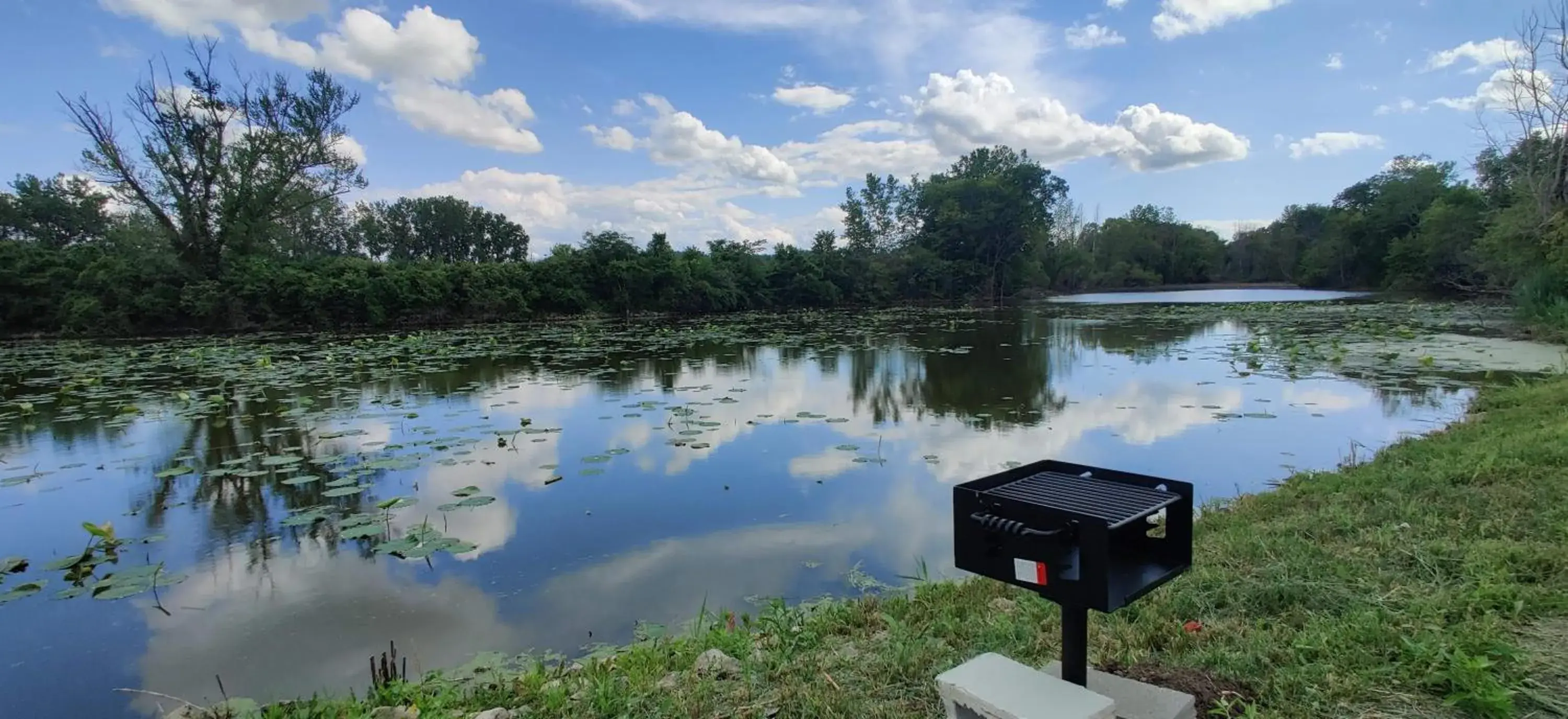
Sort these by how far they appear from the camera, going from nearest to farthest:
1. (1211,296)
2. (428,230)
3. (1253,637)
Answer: (1253,637), (1211,296), (428,230)

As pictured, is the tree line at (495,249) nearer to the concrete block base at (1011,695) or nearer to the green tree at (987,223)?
the green tree at (987,223)

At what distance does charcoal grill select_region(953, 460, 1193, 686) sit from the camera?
1366 millimetres

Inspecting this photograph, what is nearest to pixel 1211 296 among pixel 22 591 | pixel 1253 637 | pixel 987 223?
pixel 987 223

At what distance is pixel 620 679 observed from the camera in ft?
7.47

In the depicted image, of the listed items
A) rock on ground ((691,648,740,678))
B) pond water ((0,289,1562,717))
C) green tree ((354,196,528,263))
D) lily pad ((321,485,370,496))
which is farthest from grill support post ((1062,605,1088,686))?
green tree ((354,196,528,263))

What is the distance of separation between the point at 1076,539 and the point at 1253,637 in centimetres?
118

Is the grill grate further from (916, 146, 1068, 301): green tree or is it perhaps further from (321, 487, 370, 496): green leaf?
(916, 146, 1068, 301): green tree

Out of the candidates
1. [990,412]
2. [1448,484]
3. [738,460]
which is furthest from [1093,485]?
[990,412]

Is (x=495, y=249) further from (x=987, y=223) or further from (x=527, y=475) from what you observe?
(x=527, y=475)

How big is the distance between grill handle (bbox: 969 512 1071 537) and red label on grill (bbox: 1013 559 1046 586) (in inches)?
2.3

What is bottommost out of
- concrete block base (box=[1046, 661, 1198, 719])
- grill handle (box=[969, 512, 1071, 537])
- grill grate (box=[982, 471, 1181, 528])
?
concrete block base (box=[1046, 661, 1198, 719])

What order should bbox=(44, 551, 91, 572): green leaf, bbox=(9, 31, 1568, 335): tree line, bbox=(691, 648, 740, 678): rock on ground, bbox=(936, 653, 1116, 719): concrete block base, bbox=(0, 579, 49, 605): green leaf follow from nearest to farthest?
bbox=(936, 653, 1116, 719): concrete block base < bbox=(691, 648, 740, 678): rock on ground < bbox=(0, 579, 49, 605): green leaf < bbox=(44, 551, 91, 572): green leaf < bbox=(9, 31, 1568, 335): tree line

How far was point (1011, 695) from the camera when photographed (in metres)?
1.42

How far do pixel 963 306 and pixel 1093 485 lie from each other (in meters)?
35.5
